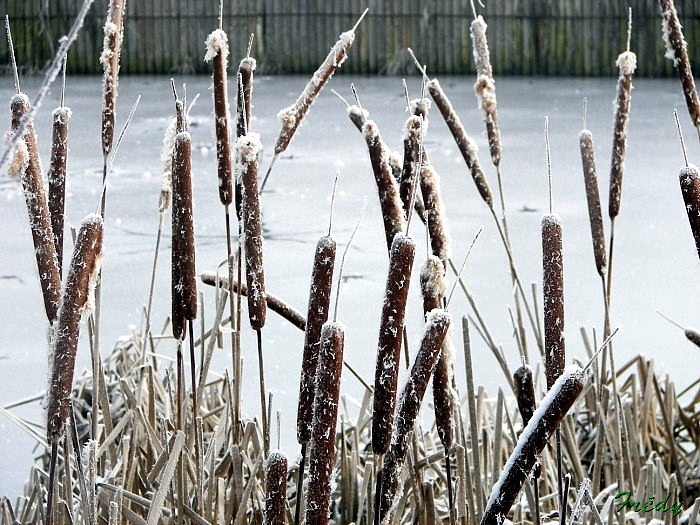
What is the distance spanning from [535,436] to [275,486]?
0.17 metres

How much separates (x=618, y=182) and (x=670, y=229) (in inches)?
89.3

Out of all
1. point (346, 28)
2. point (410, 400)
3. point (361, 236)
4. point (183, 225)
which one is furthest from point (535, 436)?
point (346, 28)

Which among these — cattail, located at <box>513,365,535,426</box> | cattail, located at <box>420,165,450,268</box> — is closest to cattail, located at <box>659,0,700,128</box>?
cattail, located at <box>420,165,450,268</box>

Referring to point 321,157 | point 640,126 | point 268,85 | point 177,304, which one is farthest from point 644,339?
point 268,85

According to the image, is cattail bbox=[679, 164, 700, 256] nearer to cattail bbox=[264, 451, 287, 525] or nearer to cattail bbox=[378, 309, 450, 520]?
cattail bbox=[378, 309, 450, 520]

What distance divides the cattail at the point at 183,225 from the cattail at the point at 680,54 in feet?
1.63

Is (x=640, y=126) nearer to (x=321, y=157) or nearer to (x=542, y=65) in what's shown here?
(x=321, y=157)

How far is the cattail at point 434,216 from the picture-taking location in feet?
2.98

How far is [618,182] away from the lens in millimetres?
1164

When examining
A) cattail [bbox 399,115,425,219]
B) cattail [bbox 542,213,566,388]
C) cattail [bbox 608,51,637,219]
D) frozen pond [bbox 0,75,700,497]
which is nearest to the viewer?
cattail [bbox 542,213,566,388]

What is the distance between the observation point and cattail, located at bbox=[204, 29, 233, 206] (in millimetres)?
1049

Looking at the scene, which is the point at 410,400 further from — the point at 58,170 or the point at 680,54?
the point at 680,54

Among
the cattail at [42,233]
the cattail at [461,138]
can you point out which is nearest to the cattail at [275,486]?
the cattail at [42,233]

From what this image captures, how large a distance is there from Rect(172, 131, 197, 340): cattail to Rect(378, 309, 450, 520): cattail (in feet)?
0.91
